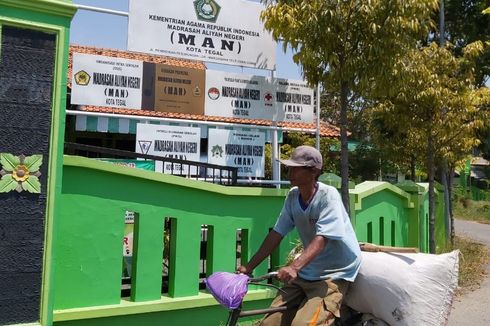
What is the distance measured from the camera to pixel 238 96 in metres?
7.08

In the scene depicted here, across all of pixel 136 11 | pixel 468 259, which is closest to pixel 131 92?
pixel 136 11

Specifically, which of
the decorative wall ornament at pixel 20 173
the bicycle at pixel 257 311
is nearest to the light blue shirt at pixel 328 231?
the bicycle at pixel 257 311

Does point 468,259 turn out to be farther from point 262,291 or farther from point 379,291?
point 379,291

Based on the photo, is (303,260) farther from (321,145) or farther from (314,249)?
(321,145)

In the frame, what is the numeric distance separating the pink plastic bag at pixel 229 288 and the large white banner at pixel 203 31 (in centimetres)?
424

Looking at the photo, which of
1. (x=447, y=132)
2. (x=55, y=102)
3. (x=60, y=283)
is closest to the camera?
(x=55, y=102)

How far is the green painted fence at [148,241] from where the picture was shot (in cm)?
405

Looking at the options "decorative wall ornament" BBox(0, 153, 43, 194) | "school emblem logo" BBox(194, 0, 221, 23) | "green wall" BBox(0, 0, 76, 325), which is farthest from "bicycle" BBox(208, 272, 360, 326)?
"school emblem logo" BBox(194, 0, 221, 23)

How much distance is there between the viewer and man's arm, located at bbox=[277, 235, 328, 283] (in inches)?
113

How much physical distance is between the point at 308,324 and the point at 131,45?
450 cm

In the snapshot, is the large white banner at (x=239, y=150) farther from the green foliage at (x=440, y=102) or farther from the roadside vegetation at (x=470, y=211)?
the roadside vegetation at (x=470, y=211)

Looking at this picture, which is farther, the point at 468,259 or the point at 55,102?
the point at 468,259

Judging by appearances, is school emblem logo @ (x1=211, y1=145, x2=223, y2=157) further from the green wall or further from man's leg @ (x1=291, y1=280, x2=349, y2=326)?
man's leg @ (x1=291, y1=280, x2=349, y2=326)

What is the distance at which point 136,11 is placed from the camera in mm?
6402
